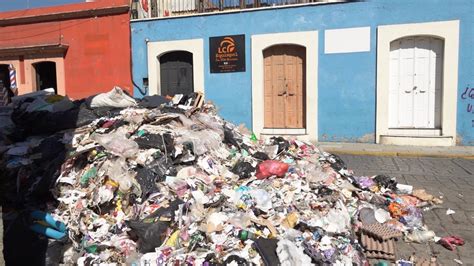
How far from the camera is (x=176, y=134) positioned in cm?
562

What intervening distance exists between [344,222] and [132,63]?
10.4 m

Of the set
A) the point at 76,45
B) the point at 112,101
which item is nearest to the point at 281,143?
the point at 112,101

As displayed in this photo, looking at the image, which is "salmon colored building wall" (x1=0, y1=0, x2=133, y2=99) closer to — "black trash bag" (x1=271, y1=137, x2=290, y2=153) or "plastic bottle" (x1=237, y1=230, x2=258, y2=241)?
"black trash bag" (x1=271, y1=137, x2=290, y2=153)

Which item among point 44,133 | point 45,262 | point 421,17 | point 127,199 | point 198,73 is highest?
point 421,17

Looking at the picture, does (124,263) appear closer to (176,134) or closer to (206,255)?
(206,255)

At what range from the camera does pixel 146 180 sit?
467 centimetres

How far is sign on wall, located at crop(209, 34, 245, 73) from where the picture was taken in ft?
40.0

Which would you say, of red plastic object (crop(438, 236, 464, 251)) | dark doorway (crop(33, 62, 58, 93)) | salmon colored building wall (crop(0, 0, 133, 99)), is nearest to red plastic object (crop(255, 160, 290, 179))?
red plastic object (crop(438, 236, 464, 251))

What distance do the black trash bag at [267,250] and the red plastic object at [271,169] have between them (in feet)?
5.52

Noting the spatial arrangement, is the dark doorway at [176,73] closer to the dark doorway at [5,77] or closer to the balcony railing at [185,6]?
the balcony railing at [185,6]

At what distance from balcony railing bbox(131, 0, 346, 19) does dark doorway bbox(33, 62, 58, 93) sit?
12.3 ft

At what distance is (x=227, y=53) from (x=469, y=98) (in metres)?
6.64

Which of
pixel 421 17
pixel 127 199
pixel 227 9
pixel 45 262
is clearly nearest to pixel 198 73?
pixel 227 9

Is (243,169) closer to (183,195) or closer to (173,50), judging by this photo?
(183,195)
